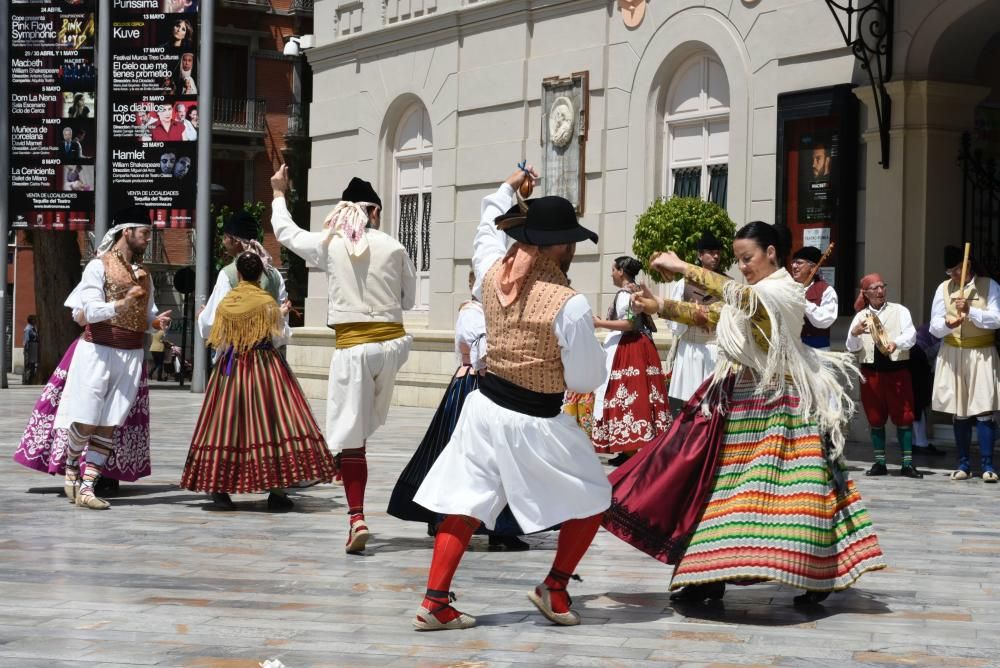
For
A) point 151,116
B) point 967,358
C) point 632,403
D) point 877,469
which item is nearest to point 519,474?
point 632,403

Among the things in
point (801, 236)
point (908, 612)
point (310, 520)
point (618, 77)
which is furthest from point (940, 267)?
point (908, 612)

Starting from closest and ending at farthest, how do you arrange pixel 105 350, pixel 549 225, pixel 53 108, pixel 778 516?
1. pixel 549 225
2. pixel 778 516
3. pixel 105 350
4. pixel 53 108

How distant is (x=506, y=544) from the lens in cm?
825

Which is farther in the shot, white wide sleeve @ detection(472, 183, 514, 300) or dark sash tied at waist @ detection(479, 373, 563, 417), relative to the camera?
white wide sleeve @ detection(472, 183, 514, 300)

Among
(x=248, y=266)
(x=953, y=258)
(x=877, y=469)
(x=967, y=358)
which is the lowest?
(x=877, y=469)

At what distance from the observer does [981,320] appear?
39.7ft

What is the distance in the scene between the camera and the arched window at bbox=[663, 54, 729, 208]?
1644cm

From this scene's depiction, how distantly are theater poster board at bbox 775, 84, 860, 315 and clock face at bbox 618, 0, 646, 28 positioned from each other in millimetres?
2572

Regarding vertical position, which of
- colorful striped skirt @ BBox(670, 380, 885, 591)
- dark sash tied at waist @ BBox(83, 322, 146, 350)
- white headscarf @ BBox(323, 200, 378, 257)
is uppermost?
white headscarf @ BBox(323, 200, 378, 257)

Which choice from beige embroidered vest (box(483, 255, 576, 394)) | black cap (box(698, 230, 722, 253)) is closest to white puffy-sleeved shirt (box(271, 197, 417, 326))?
beige embroidered vest (box(483, 255, 576, 394))

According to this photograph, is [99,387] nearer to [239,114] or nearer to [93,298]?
[93,298]

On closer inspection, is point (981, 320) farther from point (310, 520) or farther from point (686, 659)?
point (686, 659)

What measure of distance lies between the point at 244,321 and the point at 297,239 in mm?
1514

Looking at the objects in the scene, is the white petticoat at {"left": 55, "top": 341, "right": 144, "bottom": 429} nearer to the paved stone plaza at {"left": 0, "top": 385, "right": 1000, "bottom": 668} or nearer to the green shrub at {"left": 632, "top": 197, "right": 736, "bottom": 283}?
the paved stone plaza at {"left": 0, "top": 385, "right": 1000, "bottom": 668}
